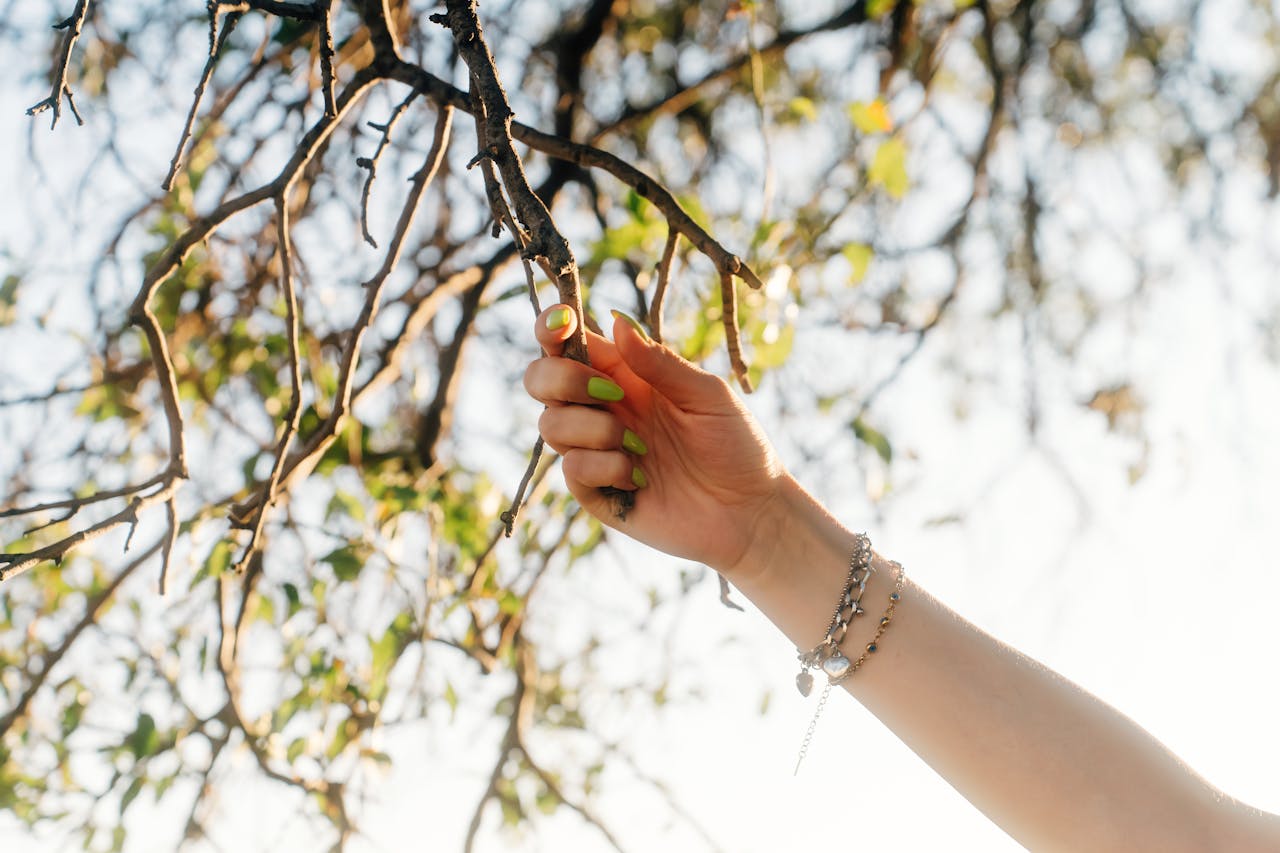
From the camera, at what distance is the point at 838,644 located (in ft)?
3.45

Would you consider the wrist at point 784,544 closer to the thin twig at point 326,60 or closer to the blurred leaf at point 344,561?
the thin twig at point 326,60

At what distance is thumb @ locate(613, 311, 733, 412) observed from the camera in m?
0.91

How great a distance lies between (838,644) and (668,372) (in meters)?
0.35

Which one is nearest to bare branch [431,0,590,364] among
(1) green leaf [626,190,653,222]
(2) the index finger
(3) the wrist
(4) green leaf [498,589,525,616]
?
(2) the index finger

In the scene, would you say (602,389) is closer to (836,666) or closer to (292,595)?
(836,666)

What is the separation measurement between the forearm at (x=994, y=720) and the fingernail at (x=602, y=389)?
0.33 metres

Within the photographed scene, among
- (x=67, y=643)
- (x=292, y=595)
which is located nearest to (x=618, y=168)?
(x=292, y=595)

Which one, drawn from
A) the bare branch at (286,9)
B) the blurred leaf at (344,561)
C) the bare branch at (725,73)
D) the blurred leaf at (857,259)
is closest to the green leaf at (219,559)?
the blurred leaf at (344,561)

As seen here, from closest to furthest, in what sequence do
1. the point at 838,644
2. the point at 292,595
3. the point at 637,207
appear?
the point at 838,644
the point at 637,207
the point at 292,595

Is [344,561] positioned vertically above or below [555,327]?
above

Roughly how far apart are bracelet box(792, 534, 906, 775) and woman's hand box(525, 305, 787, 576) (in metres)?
0.12

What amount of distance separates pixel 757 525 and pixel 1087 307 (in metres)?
1.81

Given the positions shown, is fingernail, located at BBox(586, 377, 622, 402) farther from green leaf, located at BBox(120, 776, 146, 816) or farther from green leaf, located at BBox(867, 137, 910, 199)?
green leaf, located at BBox(120, 776, 146, 816)

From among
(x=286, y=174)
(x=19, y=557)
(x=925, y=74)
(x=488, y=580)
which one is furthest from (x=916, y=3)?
(x=19, y=557)
